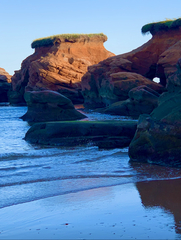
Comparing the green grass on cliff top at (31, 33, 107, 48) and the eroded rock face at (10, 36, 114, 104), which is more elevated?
the green grass on cliff top at (31, 33, 107, 48)

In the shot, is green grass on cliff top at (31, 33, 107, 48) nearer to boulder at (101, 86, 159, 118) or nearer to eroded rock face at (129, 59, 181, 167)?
boulder at (101, 86, 159, 118)

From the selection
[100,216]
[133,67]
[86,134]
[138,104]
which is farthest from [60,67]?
[100,216]

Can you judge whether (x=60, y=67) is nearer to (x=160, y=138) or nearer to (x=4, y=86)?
(x=4, y=86)

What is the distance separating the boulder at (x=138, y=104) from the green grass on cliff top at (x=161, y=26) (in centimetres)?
1063

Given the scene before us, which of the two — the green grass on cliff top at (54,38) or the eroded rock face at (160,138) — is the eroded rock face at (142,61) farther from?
the eroded rock face at (160,138)

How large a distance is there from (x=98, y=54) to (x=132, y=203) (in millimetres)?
45281

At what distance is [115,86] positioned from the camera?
78.8 feet

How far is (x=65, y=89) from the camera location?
127 ft

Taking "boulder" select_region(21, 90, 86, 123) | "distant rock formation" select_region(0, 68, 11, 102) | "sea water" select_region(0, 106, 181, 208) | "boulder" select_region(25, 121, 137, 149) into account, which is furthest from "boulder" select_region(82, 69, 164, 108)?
"distant rock formation" select_region(0, 68, 11, 102)

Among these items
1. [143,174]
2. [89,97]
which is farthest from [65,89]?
[143,174]

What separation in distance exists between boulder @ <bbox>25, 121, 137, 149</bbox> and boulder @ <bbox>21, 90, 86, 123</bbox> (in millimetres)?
7514

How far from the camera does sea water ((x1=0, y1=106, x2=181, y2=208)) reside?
4.86 metres

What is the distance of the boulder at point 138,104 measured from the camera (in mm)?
19141

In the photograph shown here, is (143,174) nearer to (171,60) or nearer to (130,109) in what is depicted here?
(130,109)
